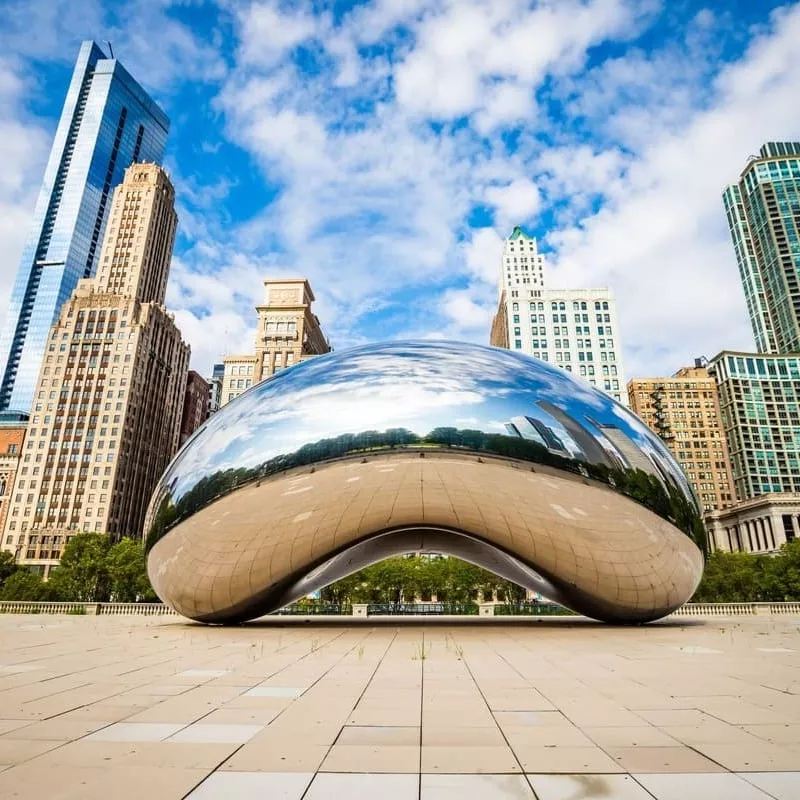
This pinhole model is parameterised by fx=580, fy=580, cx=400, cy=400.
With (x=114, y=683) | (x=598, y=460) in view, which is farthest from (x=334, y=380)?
(x=114, y=683)

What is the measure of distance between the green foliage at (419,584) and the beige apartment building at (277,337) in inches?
2137

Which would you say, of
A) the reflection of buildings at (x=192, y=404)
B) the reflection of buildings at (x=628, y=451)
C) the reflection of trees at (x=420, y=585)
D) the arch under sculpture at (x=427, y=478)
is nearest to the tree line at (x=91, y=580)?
the reflection of trees at (x=420, y=585)

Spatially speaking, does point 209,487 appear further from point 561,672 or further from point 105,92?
point 105,92

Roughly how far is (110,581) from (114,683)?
6126 cm

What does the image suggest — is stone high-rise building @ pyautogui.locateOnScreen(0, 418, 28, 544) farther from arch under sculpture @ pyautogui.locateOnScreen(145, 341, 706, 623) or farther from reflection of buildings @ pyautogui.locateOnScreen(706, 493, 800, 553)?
reflection of buildings @ pyautogui.locateOnScreen(706, 493, 800, 553)

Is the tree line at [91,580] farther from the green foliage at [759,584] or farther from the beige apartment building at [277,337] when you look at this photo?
the beige apartment building at [277,337]

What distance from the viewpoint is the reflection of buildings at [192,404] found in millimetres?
144750

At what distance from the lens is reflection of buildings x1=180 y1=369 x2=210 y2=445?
475ft

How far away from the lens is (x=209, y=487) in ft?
34.1

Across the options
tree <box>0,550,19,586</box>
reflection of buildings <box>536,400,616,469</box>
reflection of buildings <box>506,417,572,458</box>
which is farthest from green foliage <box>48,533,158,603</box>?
reflection of buildings <box>536,400,616,469</box>

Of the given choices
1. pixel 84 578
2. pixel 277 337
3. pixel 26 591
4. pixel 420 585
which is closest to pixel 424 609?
pixel 420 585

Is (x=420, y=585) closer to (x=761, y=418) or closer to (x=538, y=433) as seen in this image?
(x=538, y=433)

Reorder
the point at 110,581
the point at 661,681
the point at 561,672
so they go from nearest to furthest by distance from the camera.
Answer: the point at 661,681 → the point at 561,672 → the point at 110,581

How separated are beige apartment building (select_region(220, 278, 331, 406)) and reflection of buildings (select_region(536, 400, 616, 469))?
104 meters
